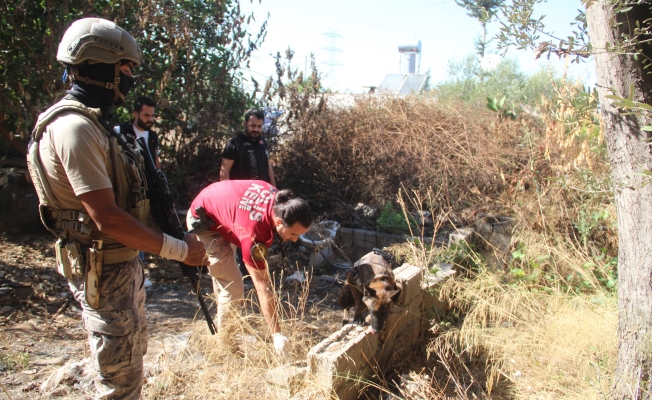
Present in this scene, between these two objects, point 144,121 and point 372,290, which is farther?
point 144,121

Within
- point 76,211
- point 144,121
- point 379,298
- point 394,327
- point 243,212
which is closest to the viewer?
point 76,211

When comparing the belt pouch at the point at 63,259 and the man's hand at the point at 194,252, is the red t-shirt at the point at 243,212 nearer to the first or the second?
the man's hand at the point at 194,252

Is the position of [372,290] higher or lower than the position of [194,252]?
lower

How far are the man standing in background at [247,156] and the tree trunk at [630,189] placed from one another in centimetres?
306

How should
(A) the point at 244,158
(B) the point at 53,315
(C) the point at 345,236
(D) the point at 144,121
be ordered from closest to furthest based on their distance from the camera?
1. (B) the point at 53,315
2. (D) the point at 144,121
3. (A) the point at 244,158
4. (C) the point at 345,236

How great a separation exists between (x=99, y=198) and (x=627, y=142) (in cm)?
232

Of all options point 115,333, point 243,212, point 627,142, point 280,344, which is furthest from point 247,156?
point 627,142

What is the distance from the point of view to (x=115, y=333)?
2.05m

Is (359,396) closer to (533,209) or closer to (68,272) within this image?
(68,272)

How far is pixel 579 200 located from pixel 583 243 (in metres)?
0.48

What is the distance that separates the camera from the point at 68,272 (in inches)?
80.3

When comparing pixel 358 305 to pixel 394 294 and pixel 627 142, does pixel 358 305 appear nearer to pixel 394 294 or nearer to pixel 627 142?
pixel 394 294

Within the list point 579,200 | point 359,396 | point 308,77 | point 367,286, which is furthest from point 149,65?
point 579,200

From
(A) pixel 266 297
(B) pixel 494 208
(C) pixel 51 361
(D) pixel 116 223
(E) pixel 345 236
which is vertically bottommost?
(C) pixel 51 361
